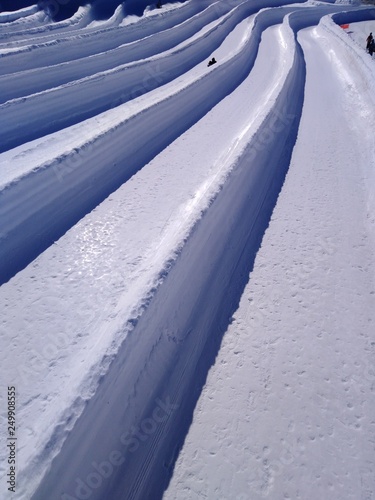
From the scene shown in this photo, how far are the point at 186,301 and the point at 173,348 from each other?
2.10ft

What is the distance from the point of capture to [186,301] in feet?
13.5

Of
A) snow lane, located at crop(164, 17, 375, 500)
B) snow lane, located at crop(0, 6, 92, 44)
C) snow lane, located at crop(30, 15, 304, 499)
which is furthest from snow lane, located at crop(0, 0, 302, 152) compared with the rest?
snow lane, located at crop(164, 17, 375, 500)

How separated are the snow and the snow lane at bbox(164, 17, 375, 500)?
2 cm

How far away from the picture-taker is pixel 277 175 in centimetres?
663

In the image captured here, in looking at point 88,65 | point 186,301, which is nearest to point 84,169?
point 186,301

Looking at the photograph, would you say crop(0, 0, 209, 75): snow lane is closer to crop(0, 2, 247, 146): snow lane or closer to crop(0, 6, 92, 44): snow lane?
crop(0, 2, 247, 146): snow lane

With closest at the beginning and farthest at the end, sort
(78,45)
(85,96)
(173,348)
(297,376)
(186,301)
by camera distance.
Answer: (297,376) < (173,348) < (186,301) < (85,96) < (78,45)

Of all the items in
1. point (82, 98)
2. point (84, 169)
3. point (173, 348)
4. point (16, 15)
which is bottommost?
point (173, 348)

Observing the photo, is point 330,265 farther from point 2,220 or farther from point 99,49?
point 99,49

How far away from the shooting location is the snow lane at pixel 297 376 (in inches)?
109

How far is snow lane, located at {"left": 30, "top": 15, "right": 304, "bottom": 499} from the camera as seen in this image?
9.04ft

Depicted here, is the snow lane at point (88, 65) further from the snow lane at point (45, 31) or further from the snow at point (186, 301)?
the snow lane at point (45, 31)

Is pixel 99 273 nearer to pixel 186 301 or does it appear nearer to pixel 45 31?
pixel 186 301

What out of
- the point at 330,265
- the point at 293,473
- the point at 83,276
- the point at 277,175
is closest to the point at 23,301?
the point at 83,276
